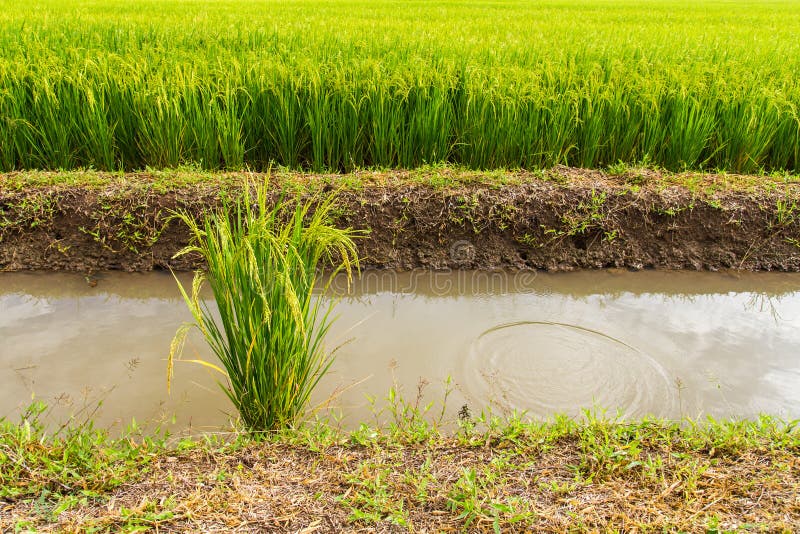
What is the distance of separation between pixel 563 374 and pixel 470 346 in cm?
42

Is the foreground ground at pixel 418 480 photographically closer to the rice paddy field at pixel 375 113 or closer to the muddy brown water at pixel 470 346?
the muddy brown water at pixel 470 346

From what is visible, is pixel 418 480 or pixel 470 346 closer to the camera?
pixel 418 480

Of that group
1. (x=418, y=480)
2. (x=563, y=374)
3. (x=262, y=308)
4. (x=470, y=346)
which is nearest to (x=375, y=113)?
(x=470, y=346)

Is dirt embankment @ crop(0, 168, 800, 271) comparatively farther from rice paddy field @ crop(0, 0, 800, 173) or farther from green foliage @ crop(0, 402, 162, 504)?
green foliage @ crop(0, 402, 162, 504)

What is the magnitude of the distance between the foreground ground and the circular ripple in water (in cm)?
28

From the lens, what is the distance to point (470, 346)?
8.50ft

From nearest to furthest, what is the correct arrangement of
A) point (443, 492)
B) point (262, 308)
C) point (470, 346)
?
1. point (443, 492)
2. point (262, 308)
3. point (470, 346)

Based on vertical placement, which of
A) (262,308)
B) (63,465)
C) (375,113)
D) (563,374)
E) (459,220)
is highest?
(375,113)

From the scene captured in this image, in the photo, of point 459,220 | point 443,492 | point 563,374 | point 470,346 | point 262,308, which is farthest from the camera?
point 459,220

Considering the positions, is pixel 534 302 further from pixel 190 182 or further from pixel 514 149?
pixel 190 182

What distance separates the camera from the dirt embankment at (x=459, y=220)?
3.17 metres

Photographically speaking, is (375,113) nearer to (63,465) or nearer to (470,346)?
(470,346)

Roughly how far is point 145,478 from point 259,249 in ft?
2.49

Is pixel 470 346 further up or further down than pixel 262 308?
further down
